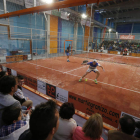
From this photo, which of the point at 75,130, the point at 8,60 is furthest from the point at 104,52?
the point at 75,130

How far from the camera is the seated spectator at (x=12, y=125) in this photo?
4.69 feet

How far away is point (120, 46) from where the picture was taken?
17016 millimetres

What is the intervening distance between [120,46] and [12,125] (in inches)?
709

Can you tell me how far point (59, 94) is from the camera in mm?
3893

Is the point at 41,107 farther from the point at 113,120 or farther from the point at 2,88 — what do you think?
the point at 113,120

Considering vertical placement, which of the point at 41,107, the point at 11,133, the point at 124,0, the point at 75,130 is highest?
the point at 124,0

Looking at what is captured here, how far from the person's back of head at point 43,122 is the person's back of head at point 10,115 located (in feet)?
2.53

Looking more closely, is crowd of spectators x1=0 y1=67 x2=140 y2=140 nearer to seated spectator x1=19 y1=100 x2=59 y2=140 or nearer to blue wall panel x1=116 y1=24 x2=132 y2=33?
seated spectator x1=19 y1=100 x2=59 y2=140

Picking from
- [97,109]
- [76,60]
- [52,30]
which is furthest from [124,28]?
[97,109]

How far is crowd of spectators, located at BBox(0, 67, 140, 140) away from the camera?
100 centimetres

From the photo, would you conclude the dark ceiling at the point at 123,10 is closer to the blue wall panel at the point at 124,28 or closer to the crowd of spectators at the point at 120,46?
the blue wall panel at the point at 124,28

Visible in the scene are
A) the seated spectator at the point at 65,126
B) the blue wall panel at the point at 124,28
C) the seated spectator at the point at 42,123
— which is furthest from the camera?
the blue wall panel at the point at 124,28

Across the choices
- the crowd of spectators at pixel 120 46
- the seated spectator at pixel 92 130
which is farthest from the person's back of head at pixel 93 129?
the crowd of spectators at pixel 120 46

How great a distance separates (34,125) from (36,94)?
399 centimetres
